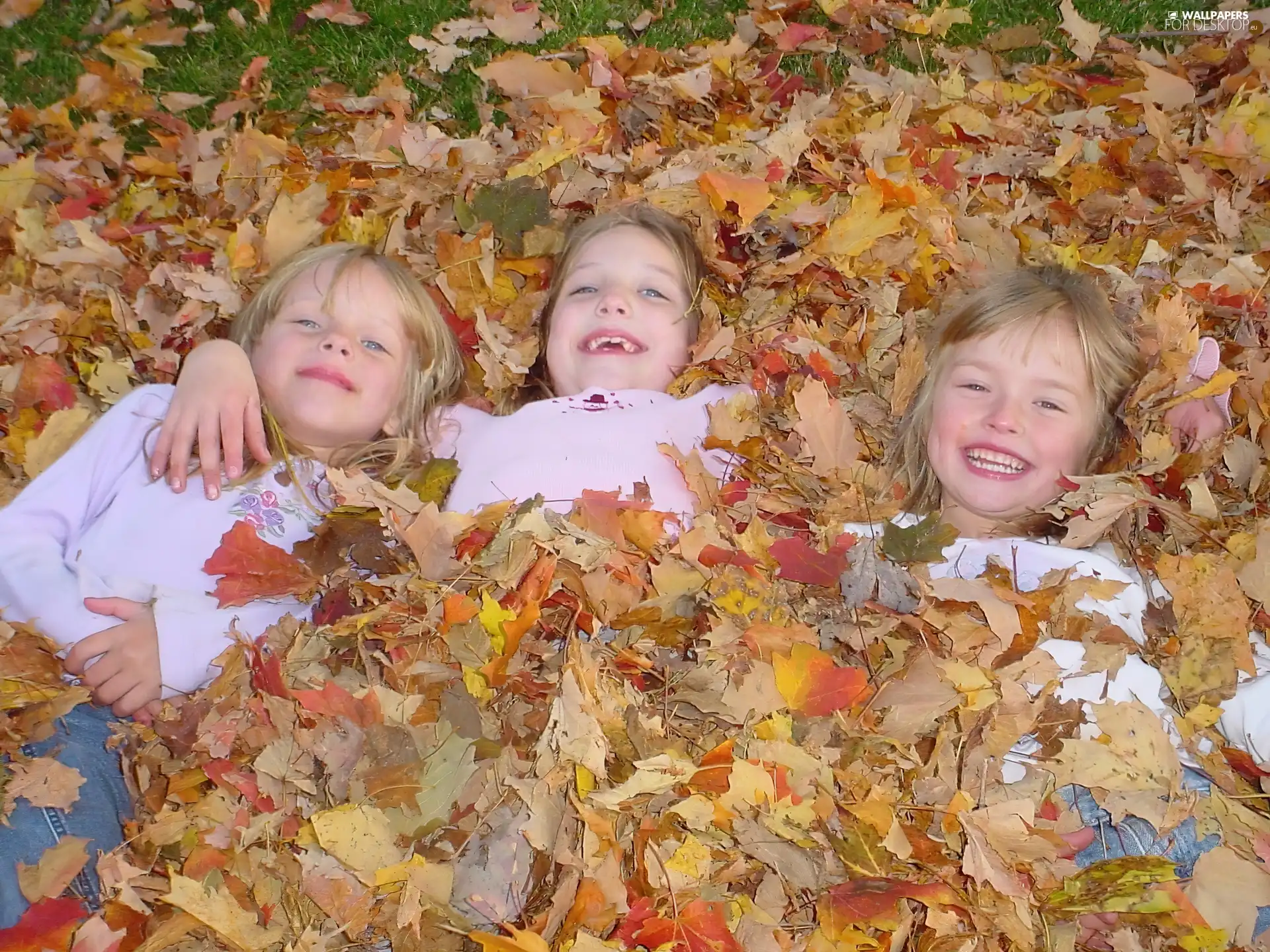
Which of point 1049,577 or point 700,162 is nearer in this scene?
point 1049,577

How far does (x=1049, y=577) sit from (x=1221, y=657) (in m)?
0.37

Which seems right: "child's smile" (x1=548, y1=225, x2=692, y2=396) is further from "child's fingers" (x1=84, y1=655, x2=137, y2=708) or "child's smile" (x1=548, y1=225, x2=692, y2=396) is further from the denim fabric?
the denim fabric

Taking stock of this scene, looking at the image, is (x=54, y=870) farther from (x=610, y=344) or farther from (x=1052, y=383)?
(x=1052, y=383)

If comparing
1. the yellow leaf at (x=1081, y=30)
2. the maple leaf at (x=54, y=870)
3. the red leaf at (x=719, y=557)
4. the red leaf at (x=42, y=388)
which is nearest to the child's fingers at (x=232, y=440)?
the red leaf at (x=42, y=388)

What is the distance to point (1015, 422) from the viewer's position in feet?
7.75

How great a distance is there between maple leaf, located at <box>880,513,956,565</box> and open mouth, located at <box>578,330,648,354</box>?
0.95 meters

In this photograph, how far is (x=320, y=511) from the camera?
252cm

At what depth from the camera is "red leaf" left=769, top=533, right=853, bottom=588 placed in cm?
202

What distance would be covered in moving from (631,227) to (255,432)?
116 cm

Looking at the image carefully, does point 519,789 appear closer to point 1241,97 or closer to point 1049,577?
point 1049,577

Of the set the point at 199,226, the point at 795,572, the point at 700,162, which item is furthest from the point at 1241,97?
the point at 199,226

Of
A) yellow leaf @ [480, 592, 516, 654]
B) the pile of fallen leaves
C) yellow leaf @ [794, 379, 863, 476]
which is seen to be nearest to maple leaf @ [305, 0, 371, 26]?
the pile of fallen leaves

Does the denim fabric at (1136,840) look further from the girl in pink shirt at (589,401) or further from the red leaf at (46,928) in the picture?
the red leaf at (46,928)

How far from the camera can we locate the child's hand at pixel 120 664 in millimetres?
2197
